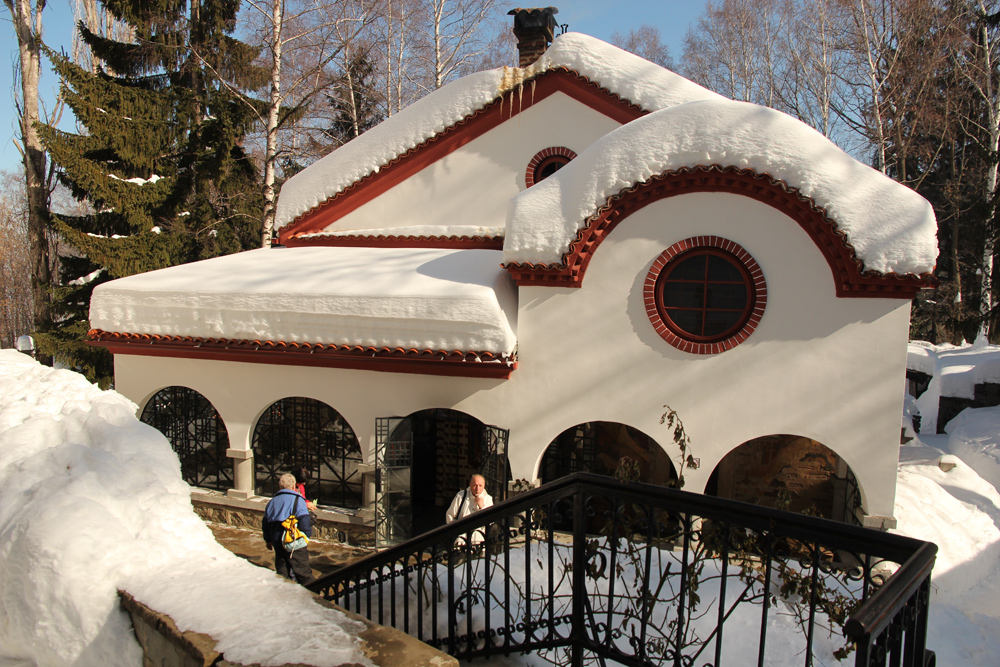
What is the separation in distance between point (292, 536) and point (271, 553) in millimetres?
2213

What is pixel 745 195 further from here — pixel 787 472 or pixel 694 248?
pixel 787 472

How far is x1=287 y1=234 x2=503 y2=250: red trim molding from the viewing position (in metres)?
9.80

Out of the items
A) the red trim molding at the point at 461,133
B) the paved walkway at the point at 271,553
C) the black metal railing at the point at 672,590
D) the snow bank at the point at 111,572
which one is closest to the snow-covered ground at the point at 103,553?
the snow bank at the point at 111,572

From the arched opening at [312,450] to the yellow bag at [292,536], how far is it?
2881 millimetres

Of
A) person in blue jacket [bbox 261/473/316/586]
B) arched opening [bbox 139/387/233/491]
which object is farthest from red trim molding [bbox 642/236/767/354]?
arched opening [bbox 139/387/233/491]

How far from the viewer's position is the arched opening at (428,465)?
25.1 feet

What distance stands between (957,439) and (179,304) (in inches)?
591

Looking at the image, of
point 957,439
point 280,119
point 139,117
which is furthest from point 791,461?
point 139,117

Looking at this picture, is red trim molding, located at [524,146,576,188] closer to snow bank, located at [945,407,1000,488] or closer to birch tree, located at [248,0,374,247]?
birch tree, located at [248,0,374,247]

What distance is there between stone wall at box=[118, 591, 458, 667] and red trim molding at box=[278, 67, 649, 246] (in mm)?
8520

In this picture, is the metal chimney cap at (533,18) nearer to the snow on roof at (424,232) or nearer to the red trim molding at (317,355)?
the snow on roof at (424,232)

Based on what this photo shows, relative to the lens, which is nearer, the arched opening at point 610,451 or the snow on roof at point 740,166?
the snow on roof at point 740,166

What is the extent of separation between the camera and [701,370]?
7227 millimetres

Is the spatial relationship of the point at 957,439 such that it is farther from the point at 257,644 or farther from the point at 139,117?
the point at 139,117
